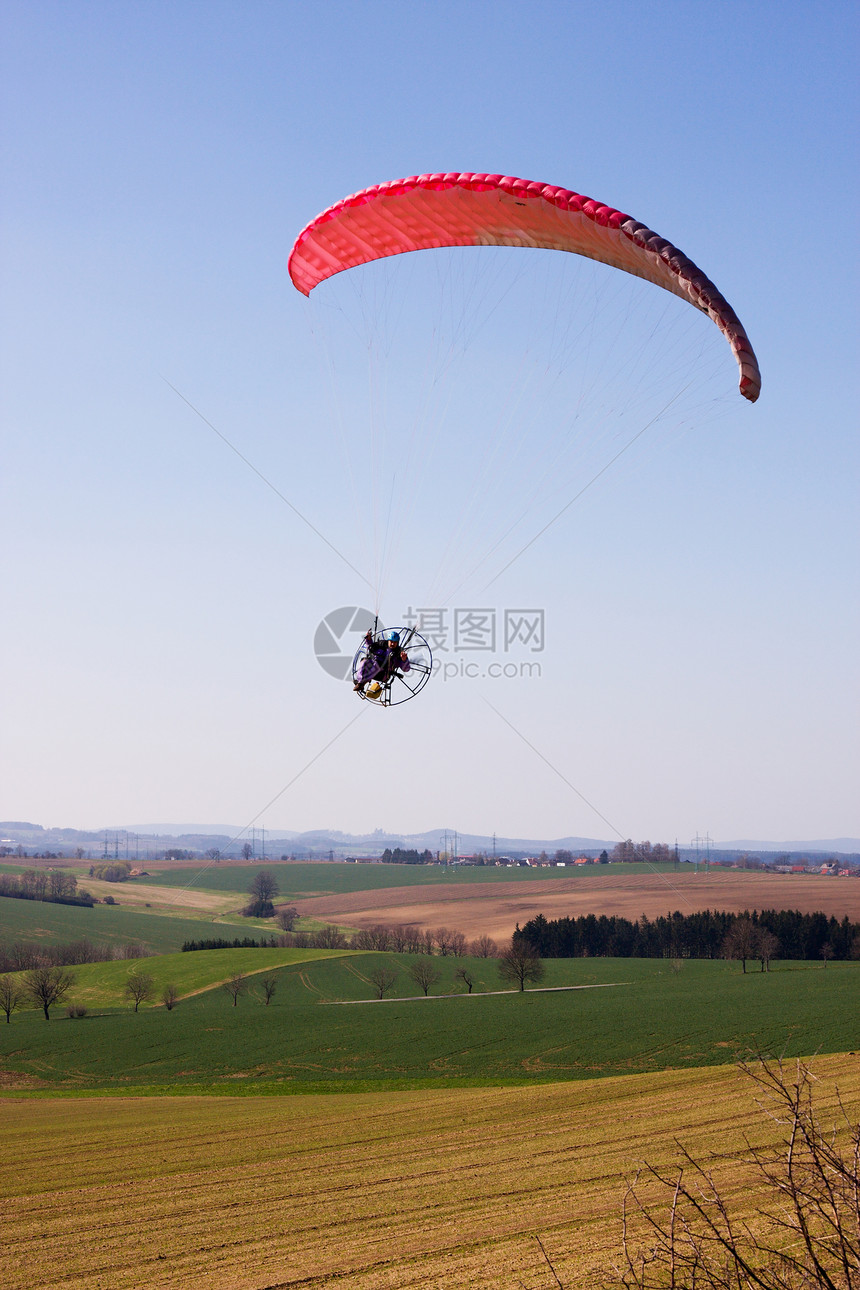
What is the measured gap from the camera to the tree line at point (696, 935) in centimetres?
6109

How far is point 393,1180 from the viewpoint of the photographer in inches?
529

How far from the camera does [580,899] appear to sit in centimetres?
8744

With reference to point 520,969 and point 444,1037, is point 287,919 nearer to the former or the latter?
point 520,969

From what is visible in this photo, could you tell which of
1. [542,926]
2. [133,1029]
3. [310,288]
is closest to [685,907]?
[542,926]

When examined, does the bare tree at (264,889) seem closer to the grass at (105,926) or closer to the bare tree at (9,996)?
the grass at (105,926)

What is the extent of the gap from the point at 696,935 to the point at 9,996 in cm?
4357

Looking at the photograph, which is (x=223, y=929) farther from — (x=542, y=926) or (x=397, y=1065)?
(x=397, y=1065)

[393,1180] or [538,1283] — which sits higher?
[538,1283]

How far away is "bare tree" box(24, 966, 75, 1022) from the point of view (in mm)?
47875

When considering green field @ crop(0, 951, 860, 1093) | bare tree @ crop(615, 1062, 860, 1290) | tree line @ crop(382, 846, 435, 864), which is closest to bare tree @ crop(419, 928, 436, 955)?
green field @ crop(0, 951, 860, 1093)

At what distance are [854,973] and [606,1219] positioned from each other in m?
40.1

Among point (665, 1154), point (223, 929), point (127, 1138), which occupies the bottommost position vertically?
point (223, 929)

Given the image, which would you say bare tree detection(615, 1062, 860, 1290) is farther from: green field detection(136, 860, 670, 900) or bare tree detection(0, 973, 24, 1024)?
green field detection(136, 860, 670, 900)

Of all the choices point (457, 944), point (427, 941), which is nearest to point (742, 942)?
point (457, 944)
